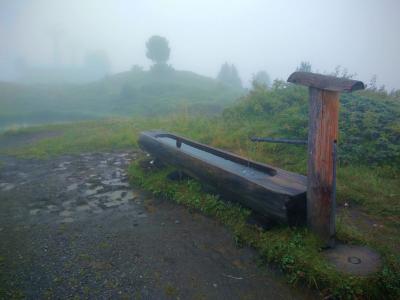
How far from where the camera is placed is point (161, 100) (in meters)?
29.1

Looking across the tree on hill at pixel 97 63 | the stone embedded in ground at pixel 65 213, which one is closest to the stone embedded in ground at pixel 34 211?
the stone embedded in ground at pixel 65 213

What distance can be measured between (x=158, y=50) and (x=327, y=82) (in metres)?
46.3

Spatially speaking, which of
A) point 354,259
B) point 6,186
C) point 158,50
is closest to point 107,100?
point 158,50

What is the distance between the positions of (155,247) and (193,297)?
1278 mm

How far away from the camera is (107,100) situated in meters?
31.2

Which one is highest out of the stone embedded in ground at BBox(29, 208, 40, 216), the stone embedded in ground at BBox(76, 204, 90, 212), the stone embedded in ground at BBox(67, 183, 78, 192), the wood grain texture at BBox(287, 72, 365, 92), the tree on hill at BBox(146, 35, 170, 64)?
the tree on hill at BBox(146, 35, 170, 64)

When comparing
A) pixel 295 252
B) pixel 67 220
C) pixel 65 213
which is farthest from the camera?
pixel 65 213

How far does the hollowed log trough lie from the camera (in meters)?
4.20

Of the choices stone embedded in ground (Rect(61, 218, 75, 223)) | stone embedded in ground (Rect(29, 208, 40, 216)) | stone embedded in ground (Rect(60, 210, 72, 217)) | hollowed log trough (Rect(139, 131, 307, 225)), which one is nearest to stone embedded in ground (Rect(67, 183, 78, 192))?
stone embedded in ground (Rect(29, 208, 40, 216))

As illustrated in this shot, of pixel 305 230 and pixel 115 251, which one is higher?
→ pixel 305 230

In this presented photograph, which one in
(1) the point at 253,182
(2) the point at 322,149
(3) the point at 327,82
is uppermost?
(3) the point at 327,82

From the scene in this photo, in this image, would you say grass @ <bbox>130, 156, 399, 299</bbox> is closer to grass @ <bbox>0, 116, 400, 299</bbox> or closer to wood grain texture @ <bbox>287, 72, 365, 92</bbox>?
grass @ <bbox>0, 116, 400, 299</bbox>

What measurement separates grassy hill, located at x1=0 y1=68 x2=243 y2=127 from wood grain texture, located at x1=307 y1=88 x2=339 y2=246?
59.6ft

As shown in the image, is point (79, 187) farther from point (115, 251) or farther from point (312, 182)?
point (312, 182)
